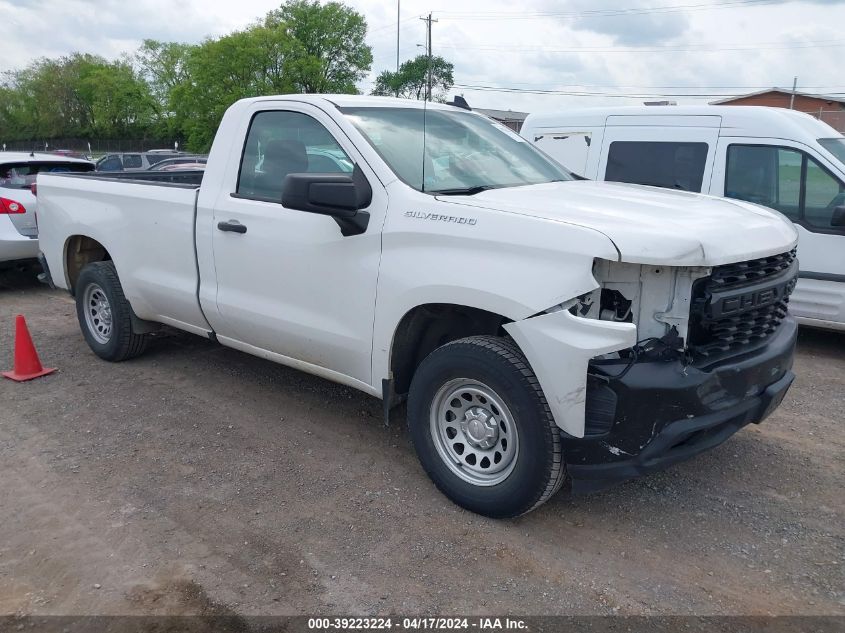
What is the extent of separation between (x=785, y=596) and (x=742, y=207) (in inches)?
78.2

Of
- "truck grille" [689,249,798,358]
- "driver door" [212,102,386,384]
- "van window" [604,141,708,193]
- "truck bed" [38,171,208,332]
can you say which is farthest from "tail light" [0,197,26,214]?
"truck grille" [689,249,798,358]

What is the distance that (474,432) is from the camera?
12.1ft

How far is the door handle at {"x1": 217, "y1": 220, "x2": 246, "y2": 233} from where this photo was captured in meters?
4.60

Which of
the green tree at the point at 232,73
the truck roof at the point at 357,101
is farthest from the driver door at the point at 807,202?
the green tree at the point at 232,73

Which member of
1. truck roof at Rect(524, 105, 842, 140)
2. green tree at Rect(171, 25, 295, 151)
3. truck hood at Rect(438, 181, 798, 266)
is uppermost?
green tree at Rect(171, 25, 295, 151)

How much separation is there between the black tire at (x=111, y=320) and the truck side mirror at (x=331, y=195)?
2790 millimetres

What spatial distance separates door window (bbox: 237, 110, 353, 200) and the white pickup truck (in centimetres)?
1

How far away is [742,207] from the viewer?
3.99m

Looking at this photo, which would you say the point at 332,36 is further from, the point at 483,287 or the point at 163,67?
the point at 483,287

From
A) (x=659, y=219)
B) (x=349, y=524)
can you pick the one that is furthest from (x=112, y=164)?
(x=659, y=219)

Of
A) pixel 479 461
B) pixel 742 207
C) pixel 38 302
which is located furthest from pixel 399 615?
pixel 38 302

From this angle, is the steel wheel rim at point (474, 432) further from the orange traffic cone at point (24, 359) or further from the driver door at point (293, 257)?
the orange traffic cone at point (24, 359)

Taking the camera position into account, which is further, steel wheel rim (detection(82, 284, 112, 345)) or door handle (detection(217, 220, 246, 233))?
steel wheel rim (detection(82, 284, 112, 345))

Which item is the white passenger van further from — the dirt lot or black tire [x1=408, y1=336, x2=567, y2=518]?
black tire [x1=408, y1=336, x2=567, y2=518]
